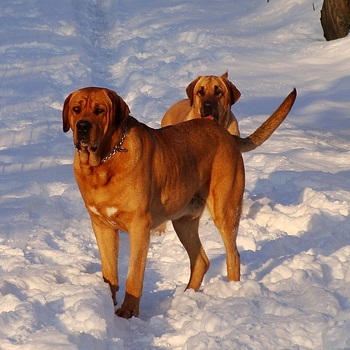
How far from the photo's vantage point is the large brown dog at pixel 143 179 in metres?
4.94

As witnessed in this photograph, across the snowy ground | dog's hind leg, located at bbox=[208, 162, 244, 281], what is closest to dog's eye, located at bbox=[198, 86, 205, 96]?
the snowy ground

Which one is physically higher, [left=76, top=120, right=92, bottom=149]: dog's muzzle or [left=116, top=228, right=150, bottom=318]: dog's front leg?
[left=76, top=120, right=92, bottom=149]: dog's muzzle

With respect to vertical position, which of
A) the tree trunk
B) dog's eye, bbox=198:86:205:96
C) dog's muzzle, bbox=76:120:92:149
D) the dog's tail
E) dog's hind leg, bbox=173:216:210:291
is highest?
dog's muzzle, bbox=76:120:92:149

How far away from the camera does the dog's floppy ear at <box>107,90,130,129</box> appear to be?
4926mm

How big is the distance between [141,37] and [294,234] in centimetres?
1248

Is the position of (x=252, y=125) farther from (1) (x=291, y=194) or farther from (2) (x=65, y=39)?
(2) (x=65, y=39)

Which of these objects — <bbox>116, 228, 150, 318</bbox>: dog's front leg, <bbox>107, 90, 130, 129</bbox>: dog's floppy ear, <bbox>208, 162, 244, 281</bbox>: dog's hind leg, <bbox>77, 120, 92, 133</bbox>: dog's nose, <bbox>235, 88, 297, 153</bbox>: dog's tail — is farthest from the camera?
<bbox>235, 88, 297, 153</bbox>: dog's tail

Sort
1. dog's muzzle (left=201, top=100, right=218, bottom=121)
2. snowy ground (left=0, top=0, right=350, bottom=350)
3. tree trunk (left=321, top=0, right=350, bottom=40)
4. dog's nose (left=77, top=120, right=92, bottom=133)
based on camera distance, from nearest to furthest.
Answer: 1. snowy ground (left=0, top=0, right=350, bottom=350)
2. dog's nose (left=77, top=120, right=92, bottom=133)
3. dog's muzzle (left=201, top=100, right=218, bottom=121)
4. tree trunk (left=321, top=0, right=350, bottom=40)

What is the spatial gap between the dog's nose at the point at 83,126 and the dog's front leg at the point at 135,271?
0.72 m

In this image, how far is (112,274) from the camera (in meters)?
5.36

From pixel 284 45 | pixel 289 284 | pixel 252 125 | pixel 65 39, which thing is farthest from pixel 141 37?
pixel 289 284

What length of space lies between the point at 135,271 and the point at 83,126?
0.99 meters

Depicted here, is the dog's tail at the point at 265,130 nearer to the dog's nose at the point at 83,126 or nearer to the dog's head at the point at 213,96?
the dog's head at the point at 213,96

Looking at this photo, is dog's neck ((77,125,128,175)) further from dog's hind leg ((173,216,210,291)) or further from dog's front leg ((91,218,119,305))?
dog's hind leg ((173,216,210,291))
